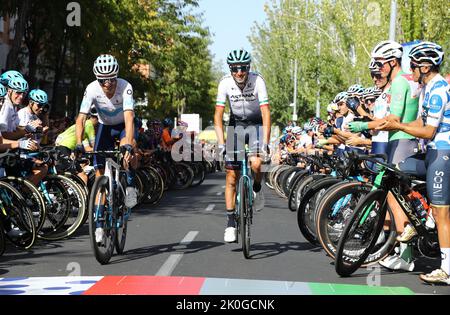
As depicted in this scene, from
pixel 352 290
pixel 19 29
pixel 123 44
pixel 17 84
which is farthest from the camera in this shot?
pixel 123 44

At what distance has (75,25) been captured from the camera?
73.4ft

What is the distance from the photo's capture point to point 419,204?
25.5 ft

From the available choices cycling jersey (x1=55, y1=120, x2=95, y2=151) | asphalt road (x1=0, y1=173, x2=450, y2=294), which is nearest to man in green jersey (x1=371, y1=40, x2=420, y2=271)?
asphalt road (x1=0, y1=173, x2=450, y2=294)

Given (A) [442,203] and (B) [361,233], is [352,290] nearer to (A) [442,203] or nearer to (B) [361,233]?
(B) [361,233]

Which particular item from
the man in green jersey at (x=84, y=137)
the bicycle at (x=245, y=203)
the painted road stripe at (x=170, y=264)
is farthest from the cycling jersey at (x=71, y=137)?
the bicycle at (x=245, y=203)

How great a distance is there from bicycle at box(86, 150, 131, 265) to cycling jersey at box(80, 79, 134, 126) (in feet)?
2.22

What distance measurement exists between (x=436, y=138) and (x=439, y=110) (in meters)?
0.27

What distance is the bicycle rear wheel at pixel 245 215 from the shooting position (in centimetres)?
890

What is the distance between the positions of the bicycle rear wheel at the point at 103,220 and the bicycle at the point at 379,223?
7.94 ft

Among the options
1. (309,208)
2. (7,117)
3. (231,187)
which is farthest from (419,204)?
(7,117)

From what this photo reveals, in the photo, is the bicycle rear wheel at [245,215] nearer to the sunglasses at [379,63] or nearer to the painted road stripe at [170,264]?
the painted road stripe at [170,264]
